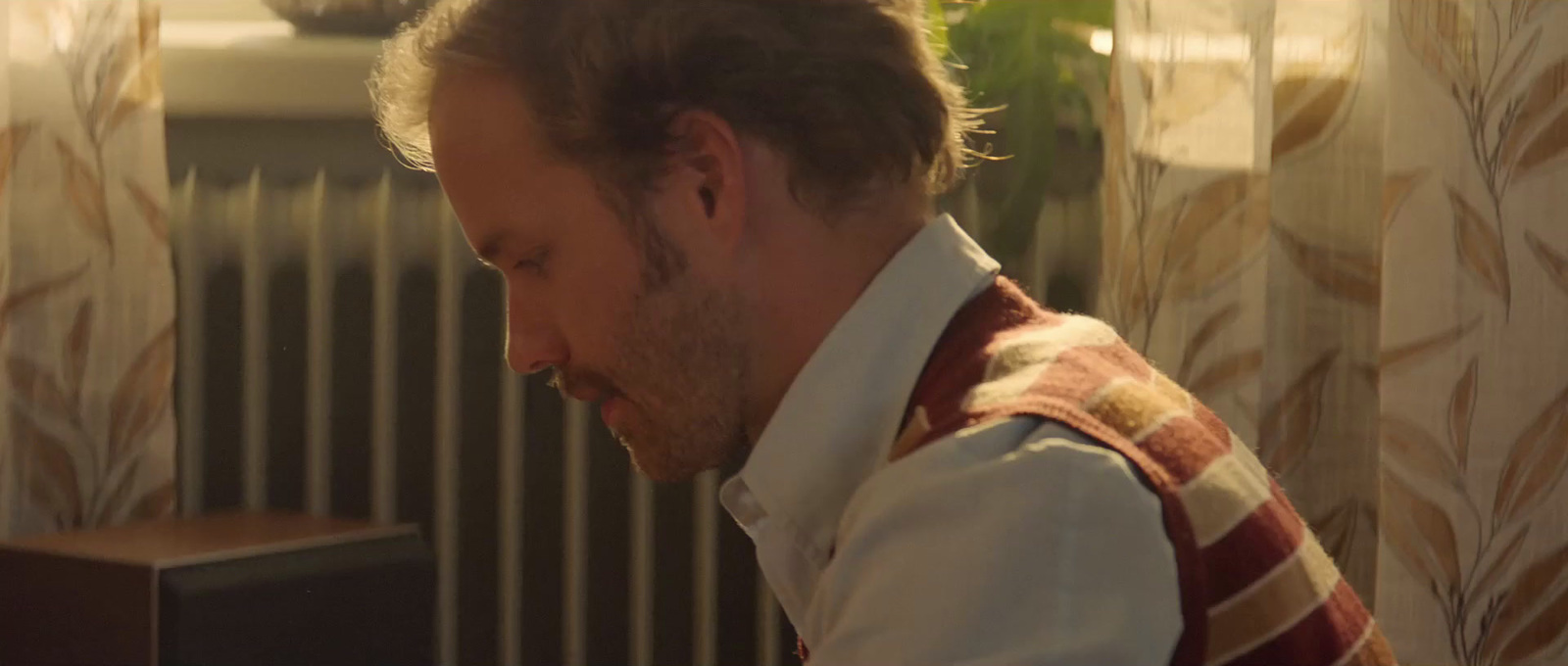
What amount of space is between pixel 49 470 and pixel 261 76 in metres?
0.49

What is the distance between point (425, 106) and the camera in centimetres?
95

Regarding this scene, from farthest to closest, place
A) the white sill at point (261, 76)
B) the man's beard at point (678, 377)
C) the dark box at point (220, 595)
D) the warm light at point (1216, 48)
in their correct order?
the white sill at point (261, 76)
the warm light at point (1216, 48)
the dark box at point (220, 595)
the man's beard at point (678, 377)

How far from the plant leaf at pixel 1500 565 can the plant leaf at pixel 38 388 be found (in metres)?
1.44

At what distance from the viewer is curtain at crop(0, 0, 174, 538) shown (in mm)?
1701

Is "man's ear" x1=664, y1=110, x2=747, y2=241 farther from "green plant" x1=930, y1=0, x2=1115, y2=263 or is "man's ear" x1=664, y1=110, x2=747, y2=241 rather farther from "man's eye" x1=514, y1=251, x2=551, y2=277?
"green plant" x1=930, y1=0, x2=1115, y2=263

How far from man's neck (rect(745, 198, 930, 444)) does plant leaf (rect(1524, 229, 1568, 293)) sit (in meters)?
0.96

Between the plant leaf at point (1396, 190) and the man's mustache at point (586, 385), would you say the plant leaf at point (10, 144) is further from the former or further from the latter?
the plant leaf at point (1396, 190)

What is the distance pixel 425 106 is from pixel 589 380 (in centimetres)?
19

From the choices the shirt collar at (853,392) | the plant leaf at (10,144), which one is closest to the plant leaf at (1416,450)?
the shirt collar at (853,392)

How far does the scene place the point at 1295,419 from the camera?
1729mm

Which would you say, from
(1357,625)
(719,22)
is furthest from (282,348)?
(1357,625)

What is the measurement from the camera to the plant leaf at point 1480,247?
155 cm

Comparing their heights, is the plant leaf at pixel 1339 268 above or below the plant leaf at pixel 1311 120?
below

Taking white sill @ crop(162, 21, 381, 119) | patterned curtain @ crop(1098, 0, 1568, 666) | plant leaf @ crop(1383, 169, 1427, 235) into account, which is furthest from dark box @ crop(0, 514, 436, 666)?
plant leaf @ crop(1383, 169, 1427, 235)
